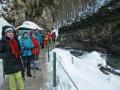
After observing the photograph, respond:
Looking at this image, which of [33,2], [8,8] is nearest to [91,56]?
[8,8]

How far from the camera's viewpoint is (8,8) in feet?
96.0

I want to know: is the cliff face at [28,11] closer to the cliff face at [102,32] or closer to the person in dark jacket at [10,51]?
the cliff face at [102,32]

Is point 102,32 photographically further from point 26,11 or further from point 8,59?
point 8,59

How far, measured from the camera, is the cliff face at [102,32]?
2419cm

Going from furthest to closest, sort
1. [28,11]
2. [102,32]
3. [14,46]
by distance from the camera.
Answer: [28,11]
[102,32]
[14,46]

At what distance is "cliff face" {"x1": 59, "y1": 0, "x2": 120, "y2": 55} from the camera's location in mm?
24188

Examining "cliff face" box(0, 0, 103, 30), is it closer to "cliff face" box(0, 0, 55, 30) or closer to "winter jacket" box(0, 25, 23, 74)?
"cliff face" box(0, 0, 55, 30)

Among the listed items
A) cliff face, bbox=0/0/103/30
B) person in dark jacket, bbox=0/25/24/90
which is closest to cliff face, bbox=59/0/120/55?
cliff face, bbox=0/0/103/30

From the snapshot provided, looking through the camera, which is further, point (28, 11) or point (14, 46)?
point (28, 11)

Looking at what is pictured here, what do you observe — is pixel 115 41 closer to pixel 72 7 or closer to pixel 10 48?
pixel 10 48

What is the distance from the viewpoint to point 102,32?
2647cm

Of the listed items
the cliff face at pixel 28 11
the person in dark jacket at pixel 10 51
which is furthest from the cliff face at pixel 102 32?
the person in dark jacket at pixel 10 51

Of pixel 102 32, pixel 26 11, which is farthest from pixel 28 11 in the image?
A: pixel 102 32

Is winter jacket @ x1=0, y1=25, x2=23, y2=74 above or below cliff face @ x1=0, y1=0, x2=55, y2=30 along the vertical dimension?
below
